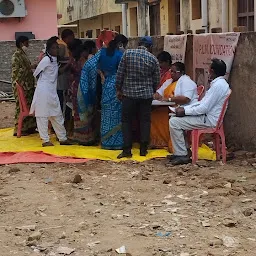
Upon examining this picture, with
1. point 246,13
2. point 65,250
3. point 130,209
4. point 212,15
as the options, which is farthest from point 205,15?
point 65,250

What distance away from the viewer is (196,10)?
805 inches

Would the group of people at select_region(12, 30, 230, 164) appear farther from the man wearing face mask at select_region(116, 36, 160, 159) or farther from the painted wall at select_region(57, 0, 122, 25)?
the painted wall at select_region(57, 0, 122, 25)

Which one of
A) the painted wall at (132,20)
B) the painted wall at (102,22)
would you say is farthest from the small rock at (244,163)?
the painted wall at (102,22)

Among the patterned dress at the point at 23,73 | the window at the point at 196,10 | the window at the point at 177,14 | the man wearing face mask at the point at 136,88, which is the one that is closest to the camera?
the man wearing face mask at the point at 136,88

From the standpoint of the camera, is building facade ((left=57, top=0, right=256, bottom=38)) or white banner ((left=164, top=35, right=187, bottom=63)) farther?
building facade ((left=57, top=0, right=256, bottom=38))

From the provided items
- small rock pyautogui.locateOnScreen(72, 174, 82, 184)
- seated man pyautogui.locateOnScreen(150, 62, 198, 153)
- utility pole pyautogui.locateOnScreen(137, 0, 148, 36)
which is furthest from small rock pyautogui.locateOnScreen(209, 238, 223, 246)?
utility pole pyautogui.locateOnScreen(137, 0, 148, 36)

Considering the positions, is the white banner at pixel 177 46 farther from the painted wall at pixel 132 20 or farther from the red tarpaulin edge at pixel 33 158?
the painted wall at pixel 132 20

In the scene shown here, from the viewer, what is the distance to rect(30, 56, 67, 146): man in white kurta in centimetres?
851

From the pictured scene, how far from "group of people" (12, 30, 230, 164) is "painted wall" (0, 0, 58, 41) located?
12896 millimetres

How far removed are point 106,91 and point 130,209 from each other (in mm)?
2877

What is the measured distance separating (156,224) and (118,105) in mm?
3312

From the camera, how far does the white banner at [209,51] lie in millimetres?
8070

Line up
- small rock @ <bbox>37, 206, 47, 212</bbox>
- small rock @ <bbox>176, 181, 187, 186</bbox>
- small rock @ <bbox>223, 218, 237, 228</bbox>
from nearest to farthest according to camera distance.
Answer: small rock @ <bbox>223, 218, 237, 228</bbox>
small rock @ <bbox>37, 206, 47, 212</bbox>
small rock @ <bbox>176, 181, 187, 186</bbox>

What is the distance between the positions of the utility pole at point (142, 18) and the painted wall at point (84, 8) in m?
4.04
